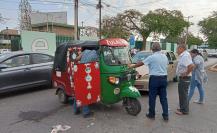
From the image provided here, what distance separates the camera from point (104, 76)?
593 cm

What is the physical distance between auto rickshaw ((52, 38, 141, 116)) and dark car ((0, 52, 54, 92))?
262cm

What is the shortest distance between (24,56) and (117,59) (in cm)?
418

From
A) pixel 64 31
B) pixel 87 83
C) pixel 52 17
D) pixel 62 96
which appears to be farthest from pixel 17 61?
pixel 52 17

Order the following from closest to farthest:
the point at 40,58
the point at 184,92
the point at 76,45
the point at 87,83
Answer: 1. the point at 87,83
2. the point at 184,92
3. the point at 76,45
4. the point at 40,58

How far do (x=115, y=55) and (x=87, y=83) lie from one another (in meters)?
1.04

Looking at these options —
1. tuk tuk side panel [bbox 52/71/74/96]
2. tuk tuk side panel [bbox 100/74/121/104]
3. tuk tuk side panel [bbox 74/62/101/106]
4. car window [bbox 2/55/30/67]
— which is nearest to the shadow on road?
car window [bbox 2/55/30/67]

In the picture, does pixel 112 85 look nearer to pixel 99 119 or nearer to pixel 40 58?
pixel 99 119

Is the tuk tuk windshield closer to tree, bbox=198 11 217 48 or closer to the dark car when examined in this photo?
the dark car

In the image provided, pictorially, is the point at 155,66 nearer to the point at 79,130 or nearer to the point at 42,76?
the point at 79,130

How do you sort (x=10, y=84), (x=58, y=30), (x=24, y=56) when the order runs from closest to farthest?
(x=10, y=84) < (x=24, y=56) < (x=58, y=30)

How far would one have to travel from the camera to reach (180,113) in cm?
621

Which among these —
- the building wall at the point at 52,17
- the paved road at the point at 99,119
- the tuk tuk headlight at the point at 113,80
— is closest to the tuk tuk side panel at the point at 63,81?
the paved road at the point at 99,119

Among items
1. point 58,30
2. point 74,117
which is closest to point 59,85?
point 74,117

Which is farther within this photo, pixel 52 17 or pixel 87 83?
pixel 52 17
